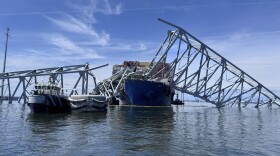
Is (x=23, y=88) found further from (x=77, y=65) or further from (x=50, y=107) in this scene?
(x=50, y=107)

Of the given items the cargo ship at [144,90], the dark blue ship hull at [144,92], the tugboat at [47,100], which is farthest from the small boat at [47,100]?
the cargo ship at [144,90]

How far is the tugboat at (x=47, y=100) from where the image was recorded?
53.9m

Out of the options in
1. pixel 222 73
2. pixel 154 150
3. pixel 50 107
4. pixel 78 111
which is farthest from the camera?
pixel 222 73

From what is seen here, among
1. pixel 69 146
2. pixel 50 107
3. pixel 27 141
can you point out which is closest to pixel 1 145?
pixel 27 141

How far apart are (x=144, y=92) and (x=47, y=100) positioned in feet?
184

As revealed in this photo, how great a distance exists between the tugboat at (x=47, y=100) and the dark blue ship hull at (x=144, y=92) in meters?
47.1

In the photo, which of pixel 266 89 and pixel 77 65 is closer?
pixel 77 65

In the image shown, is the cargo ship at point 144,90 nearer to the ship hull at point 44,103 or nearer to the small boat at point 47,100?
the small boat at point 47,100

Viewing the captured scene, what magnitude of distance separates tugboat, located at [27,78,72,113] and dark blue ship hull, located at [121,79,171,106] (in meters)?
47.1

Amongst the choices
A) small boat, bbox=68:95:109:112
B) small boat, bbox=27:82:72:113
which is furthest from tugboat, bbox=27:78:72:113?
small boat, bbox=68:95:109:112

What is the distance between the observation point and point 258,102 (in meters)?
146

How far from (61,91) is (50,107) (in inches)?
320

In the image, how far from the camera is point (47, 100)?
5478cm

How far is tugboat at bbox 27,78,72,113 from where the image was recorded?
53.9 meters
